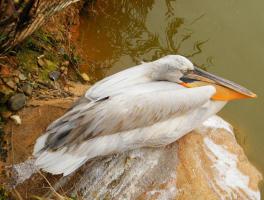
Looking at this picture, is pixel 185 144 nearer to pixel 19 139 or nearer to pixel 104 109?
pixel 104 109

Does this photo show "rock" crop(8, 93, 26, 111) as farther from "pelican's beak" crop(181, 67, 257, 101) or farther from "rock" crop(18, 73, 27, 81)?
"pelican's beak" crop(181, 67, 257, 101)

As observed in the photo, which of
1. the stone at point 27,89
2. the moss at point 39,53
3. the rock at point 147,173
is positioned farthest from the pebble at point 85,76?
the stone at point 27,89

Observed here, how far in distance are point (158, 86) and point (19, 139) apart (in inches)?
43.3

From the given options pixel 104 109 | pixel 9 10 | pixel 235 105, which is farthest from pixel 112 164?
pixel 235 105

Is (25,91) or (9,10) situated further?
(25,91)

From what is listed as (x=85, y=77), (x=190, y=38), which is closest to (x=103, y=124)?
(x=85, y=77)

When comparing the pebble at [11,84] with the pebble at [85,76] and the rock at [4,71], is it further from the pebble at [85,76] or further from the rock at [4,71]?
the pebble at [85,76]

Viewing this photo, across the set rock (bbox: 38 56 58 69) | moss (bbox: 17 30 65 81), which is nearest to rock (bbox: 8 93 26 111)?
moss (bbox: 17 30 65 81)

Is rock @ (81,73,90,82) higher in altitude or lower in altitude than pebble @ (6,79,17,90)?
lower

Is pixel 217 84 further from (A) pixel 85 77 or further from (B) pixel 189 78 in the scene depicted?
(A) pixel 85 77

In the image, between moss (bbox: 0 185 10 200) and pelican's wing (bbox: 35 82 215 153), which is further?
moss (bbox: 0 185 10 200)

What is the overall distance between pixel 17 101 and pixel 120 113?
36.2 inches

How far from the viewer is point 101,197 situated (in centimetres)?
331

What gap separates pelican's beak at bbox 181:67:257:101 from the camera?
11.5ft
